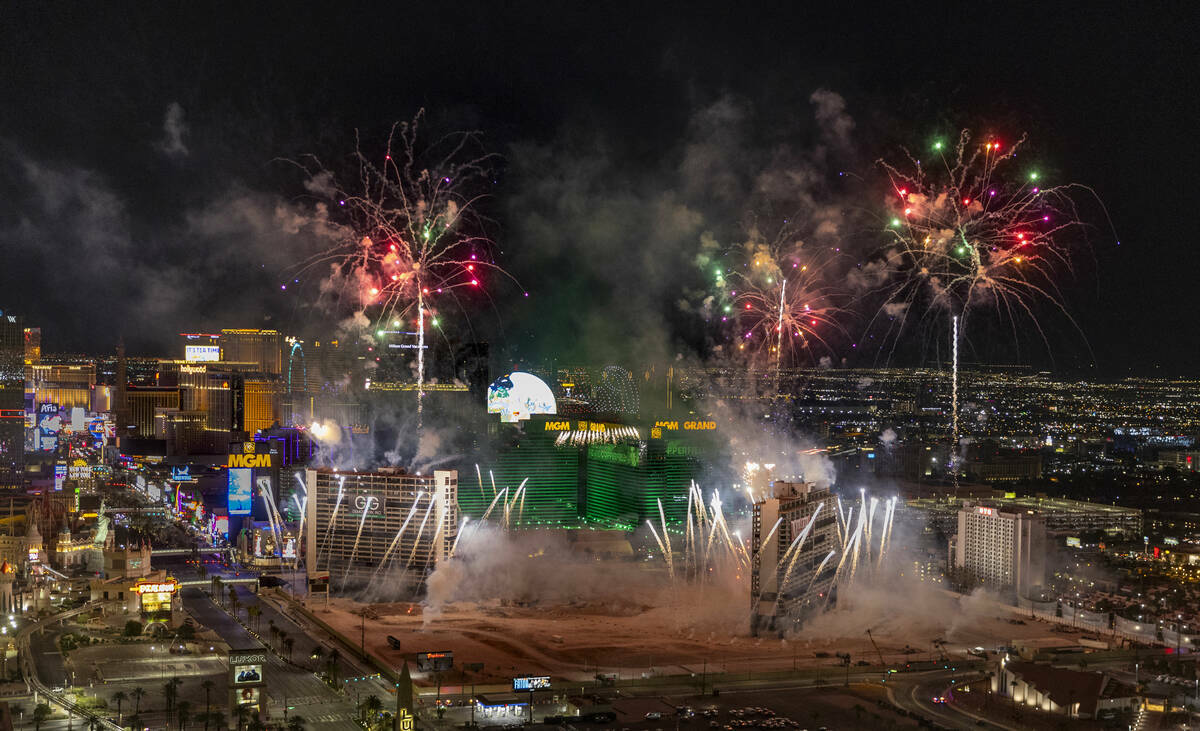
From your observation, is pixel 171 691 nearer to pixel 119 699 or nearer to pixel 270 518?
pixel 119 699

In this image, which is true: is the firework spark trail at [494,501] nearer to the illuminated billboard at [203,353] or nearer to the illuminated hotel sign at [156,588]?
the illuminated hotel sign at [156,588]

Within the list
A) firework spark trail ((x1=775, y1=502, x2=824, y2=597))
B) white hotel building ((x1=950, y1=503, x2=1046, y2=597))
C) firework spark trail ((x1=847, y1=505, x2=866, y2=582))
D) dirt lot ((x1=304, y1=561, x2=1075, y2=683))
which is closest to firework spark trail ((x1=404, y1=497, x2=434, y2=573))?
dirt lot ((x1=304, y1=561, x2=1075, y2=683))

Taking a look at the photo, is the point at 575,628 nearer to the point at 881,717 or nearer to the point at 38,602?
the point at 881,717

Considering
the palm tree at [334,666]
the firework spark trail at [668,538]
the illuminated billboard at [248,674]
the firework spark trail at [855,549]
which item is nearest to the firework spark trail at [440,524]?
the firework spark trail at [668,538]

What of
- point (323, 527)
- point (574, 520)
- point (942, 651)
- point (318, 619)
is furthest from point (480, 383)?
point (942, 651)

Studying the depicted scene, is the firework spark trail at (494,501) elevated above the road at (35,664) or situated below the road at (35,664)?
above

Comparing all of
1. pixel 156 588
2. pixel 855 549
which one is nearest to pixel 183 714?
pixel 156 588

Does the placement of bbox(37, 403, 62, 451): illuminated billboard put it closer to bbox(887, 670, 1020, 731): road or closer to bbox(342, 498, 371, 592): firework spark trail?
bbox(342, 498, 371, 592): firework spark trail
